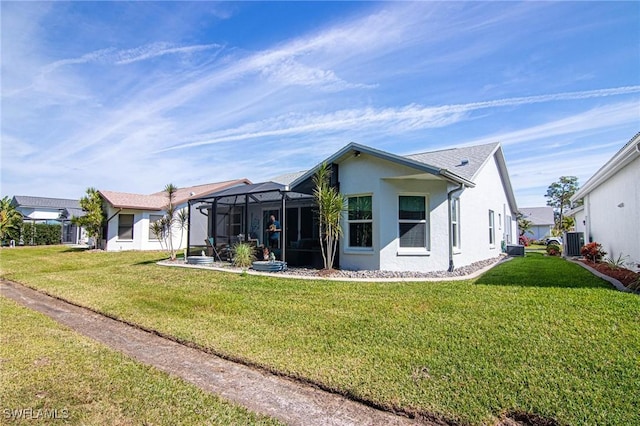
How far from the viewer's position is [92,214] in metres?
24.3

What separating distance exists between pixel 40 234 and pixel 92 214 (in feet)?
45.0

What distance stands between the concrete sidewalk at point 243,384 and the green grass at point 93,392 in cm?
20

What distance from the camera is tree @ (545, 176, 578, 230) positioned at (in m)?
61.6

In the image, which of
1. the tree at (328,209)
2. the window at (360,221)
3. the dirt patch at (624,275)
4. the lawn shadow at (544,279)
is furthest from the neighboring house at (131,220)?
the dirt patch at (624,275)

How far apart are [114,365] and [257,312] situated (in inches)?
110

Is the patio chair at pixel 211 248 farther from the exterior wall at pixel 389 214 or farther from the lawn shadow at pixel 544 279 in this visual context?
the lawn shadow at pixel 544 279

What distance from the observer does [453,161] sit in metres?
16.6

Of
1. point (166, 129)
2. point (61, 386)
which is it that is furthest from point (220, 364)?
point (166, 129)

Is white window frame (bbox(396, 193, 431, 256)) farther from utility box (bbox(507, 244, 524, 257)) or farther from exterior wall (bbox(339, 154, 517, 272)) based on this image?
utility box (bbox(507, 244, 524, 257))

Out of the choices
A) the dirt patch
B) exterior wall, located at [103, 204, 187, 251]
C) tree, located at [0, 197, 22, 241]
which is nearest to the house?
the dirt patch

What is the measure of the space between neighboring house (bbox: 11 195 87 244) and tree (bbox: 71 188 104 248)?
12.8 metres

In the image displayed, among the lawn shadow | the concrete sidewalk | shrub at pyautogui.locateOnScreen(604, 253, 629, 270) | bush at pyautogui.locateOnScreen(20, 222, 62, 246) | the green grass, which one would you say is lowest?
the concrete sidewalk

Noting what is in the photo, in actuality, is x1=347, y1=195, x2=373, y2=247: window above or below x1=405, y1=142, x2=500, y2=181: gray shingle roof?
below

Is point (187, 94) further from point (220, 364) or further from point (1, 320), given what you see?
point (220, 364)
